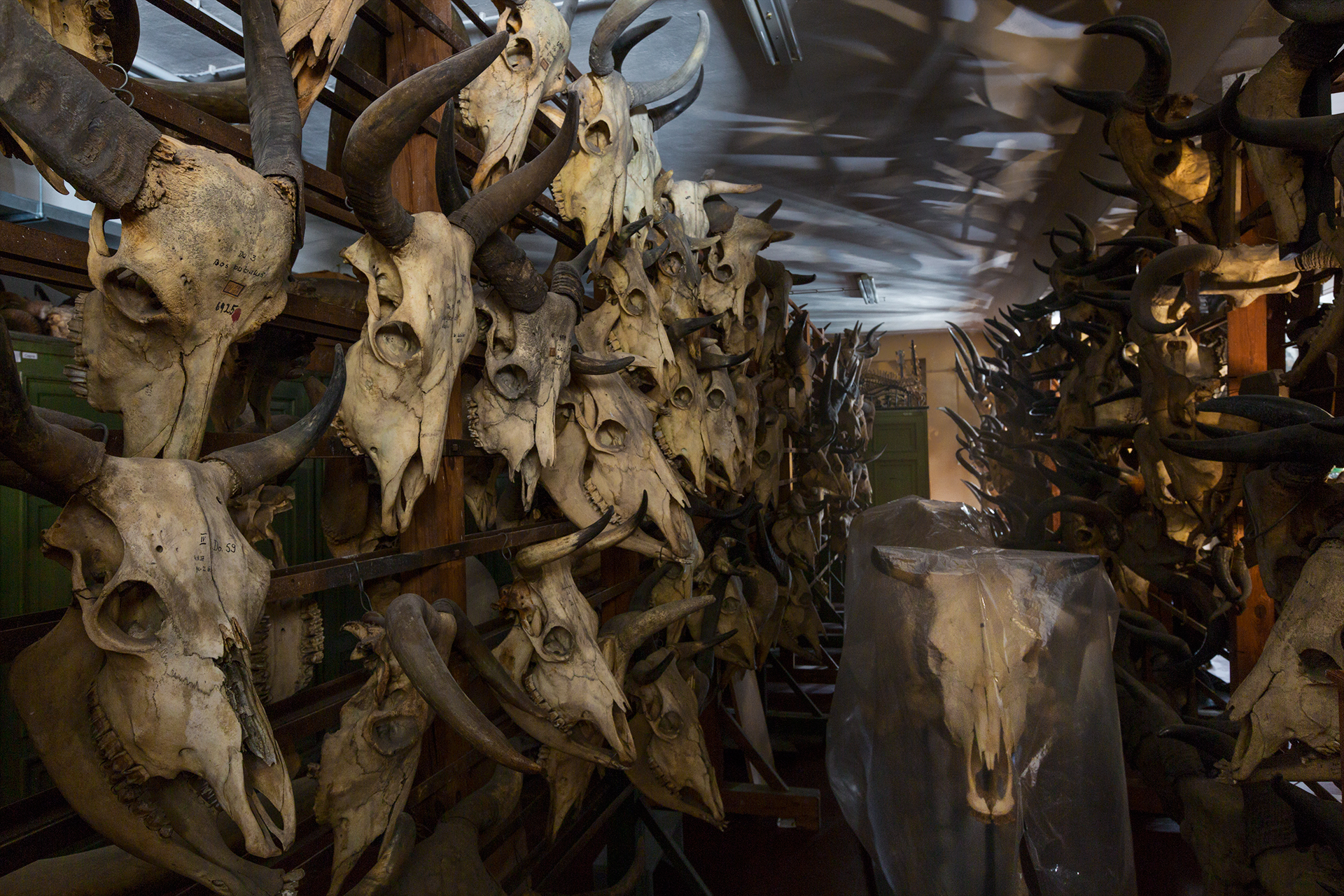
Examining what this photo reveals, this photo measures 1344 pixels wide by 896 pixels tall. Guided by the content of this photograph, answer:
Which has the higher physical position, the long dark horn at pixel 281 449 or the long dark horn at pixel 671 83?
the long dark horn at pixel 671 83

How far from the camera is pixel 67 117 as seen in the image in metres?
0.78

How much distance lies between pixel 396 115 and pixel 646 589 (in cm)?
165

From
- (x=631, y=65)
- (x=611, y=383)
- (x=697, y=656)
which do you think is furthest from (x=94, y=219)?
(x=631, y=65)

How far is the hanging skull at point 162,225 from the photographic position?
2.53 ft

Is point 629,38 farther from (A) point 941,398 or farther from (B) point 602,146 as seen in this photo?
→ (A) point 941,398

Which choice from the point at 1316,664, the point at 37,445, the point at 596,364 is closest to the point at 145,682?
the point at 37,445

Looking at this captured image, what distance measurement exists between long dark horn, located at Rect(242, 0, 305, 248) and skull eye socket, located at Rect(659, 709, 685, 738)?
1603 millimetres

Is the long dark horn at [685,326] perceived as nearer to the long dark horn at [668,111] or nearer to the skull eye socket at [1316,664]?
the long dark horn at [668,111]

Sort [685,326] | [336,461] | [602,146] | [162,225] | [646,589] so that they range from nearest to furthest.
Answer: [162,225], [336,461], [602,146], [646,589], [685,326]

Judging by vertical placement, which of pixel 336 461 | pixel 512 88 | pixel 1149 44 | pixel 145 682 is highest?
pixel 1149 44

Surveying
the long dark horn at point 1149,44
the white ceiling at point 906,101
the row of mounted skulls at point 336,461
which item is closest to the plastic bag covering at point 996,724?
the row of mounted skulls at point 336,461

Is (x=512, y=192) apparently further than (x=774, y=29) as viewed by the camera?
No

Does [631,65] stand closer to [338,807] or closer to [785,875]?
[338,807]

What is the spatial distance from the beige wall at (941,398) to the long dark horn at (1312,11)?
32.3ft
